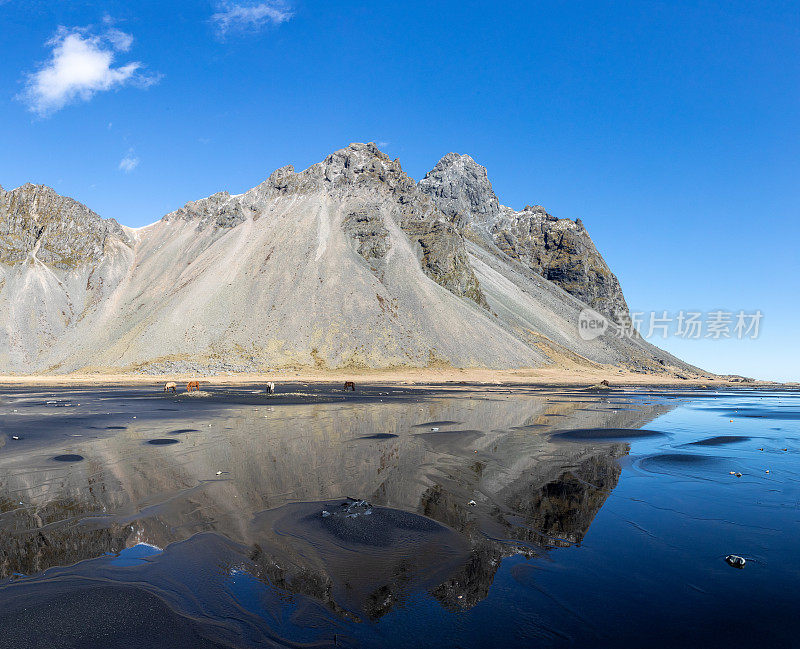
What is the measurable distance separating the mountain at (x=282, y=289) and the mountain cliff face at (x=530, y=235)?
21.1 m

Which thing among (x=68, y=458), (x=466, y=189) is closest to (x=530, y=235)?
Answer: (x=466, y=189)

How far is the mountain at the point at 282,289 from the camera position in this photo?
8612 cm

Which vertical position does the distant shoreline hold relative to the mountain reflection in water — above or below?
below

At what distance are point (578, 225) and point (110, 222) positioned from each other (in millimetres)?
172287

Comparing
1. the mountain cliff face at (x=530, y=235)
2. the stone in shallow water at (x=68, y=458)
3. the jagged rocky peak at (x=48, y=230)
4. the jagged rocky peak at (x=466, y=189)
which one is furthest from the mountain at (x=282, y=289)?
the stone in shallow water at (x=68, y=458)

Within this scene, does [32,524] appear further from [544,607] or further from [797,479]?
[797,479]

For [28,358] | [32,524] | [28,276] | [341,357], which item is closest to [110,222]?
[28,276]

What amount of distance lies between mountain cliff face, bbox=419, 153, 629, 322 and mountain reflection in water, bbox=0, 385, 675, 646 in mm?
149687

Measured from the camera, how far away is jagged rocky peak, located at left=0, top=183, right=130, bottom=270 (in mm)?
110438

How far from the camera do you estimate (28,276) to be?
4124 inches

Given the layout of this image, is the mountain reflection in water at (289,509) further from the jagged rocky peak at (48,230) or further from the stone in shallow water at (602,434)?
the jagged rocky peak at (48,230)

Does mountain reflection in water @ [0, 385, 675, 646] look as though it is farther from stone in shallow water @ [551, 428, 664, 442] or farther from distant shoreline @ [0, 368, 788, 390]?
distant shoreline @ [0, 368, 788, 390]

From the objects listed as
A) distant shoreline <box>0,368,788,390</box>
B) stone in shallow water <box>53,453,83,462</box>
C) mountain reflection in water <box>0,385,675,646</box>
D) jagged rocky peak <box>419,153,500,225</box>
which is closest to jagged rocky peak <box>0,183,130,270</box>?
distant shoreline <box>0,368,788,390</box>

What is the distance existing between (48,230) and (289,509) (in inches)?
5500
